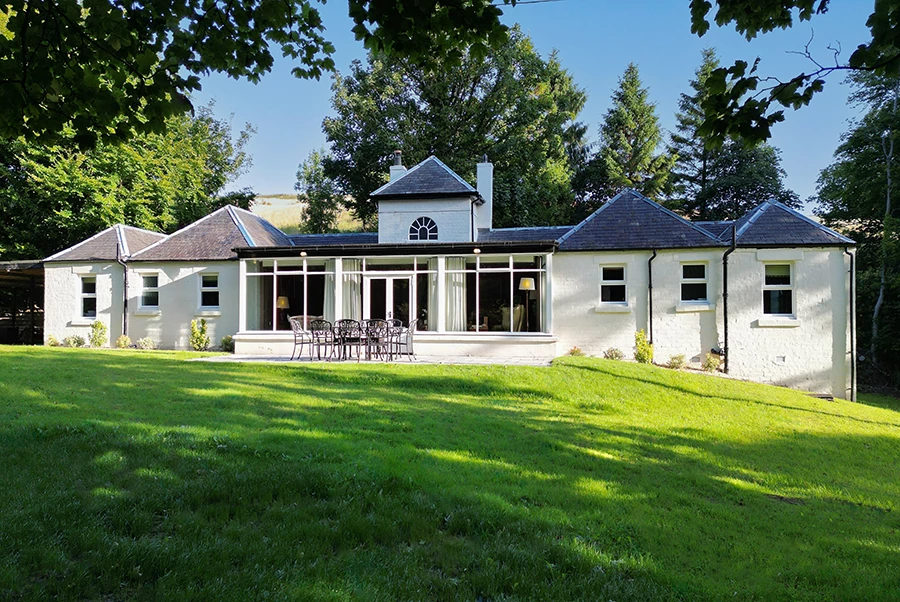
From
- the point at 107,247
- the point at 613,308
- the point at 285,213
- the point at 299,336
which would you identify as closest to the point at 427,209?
the point at 299,336

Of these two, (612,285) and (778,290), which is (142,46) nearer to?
(612,285)

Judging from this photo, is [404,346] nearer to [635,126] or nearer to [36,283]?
[36,283]

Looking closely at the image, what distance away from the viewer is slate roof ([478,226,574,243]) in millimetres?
18703

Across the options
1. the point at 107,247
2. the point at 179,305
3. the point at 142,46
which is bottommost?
the point at 179,305

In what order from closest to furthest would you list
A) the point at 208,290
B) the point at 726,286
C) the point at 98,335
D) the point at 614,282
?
the point at 726,286
the point at 614,282
the point at 208,290
the point at 98,335

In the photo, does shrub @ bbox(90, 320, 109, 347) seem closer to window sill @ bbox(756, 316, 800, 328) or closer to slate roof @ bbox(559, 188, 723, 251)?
slate roof @ bbox(559, 188, 723, 251)

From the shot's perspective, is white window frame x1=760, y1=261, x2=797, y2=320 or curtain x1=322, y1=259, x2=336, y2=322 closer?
white window frame x1=760, y1=261, x2=797, y2=320

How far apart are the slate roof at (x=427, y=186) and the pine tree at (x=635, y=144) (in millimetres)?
19024

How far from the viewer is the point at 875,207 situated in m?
22.7

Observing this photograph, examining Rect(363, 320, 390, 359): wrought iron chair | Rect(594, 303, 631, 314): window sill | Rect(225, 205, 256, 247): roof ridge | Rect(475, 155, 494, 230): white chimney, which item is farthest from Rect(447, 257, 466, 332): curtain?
Rect(225, 205, 256, 247): roof ridge

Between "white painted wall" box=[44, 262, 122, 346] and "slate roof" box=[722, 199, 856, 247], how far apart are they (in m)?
21.1

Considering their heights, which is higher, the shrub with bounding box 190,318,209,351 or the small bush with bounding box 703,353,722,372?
the shrub with bounding box 190,318,209,351

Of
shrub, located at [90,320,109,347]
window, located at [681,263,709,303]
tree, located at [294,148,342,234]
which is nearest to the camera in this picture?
window, located at [681,263,709,303]

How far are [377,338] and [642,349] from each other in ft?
25.6
